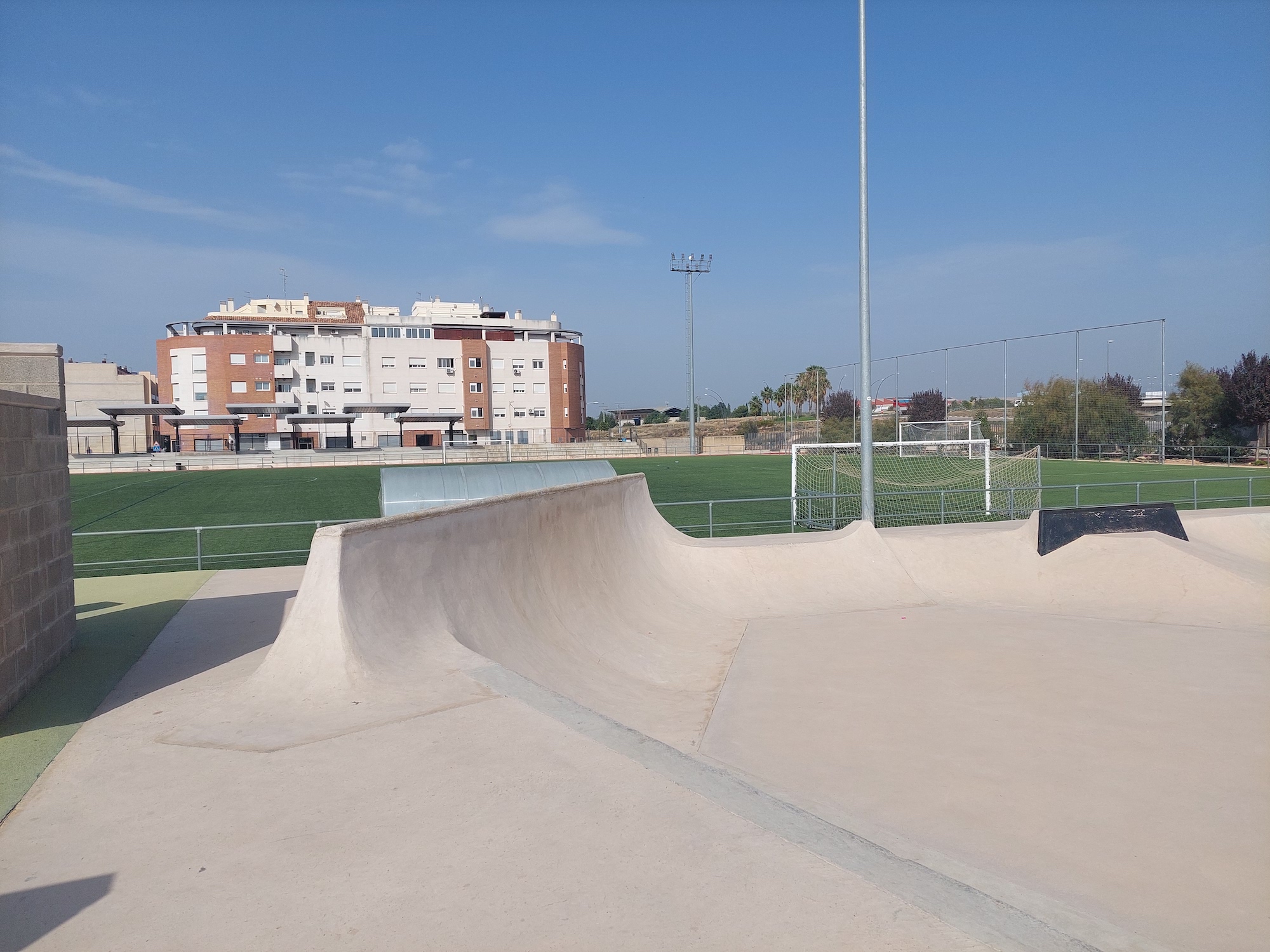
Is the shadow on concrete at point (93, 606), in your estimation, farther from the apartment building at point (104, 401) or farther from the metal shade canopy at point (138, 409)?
the apartment building at point (104, 401)

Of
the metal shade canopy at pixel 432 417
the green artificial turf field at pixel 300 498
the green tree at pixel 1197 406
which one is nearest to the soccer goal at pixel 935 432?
the green artificial turf field at pixel 300 498

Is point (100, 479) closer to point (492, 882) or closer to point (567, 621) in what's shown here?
point (567, 621)

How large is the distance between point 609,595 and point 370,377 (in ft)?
252

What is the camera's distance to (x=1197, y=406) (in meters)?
52.5

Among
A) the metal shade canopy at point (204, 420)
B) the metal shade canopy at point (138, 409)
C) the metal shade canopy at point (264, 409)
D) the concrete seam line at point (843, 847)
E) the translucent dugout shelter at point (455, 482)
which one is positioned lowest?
the concrete seam line at point (843, 847)

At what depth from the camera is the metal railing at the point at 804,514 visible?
53.7 ft

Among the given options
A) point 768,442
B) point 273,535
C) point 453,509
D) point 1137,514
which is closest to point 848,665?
point 453,509

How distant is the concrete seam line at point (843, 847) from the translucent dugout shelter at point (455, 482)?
819cm

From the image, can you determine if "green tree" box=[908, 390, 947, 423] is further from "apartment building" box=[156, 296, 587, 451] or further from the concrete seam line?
the concrete seam line

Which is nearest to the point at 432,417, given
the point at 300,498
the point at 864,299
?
the point at 300,498

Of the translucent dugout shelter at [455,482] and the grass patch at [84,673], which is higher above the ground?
the translucent dugout shelter at [455,482]

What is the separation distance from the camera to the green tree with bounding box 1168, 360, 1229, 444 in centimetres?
5178

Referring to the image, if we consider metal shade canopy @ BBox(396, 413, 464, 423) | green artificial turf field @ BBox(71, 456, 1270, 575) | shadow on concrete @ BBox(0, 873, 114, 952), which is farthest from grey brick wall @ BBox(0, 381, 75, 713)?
metal shade canopy @ BBox(396, 413, 464, 423)

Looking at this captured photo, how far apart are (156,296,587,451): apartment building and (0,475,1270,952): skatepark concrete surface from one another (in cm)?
6827
